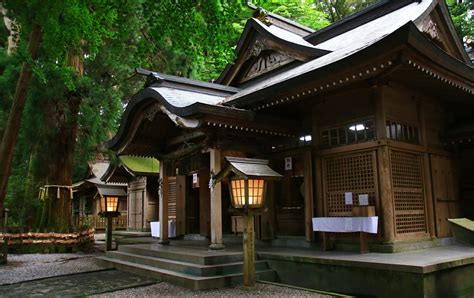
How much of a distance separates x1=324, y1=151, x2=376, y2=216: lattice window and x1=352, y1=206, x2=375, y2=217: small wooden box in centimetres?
52

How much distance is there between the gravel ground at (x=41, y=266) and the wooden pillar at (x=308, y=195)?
553cm

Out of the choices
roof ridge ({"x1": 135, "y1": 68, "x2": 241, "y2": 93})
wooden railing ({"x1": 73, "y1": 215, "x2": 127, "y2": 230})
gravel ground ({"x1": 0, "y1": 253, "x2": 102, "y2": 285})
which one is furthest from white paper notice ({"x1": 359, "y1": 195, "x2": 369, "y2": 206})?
wooden railing ({"x1": 73, "y1": 215, "x2": 127, "y2": 230})

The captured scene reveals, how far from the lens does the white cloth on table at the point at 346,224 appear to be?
7.52 meters

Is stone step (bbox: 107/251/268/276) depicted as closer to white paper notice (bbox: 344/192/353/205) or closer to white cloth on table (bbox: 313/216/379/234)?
white cloth on table (bbox: 313/216/379/234)

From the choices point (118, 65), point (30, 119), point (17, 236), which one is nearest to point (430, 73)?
point (118, 65)

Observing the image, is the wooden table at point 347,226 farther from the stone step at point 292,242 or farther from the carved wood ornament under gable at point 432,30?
the carved wood ornament under gable at point 432,30

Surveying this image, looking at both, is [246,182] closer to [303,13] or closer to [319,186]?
[319,186]

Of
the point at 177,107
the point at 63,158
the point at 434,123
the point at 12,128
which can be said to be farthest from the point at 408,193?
the point at 63,158

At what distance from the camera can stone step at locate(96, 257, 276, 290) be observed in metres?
7.05

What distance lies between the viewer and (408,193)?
332 inches

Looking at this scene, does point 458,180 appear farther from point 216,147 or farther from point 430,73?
point 216,147

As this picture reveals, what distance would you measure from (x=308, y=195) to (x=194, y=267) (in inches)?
126

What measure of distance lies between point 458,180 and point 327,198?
3791mm

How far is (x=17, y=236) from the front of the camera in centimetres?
1355
